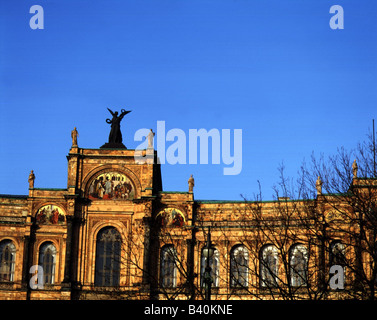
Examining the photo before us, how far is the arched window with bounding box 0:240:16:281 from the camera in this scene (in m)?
70.8

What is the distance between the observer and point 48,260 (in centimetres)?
7131

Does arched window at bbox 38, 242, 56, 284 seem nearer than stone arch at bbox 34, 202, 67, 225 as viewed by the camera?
Yes

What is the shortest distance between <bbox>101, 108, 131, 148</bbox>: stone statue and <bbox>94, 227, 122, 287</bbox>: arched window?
861 cm

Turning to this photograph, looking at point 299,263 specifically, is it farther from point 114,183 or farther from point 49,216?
point 49,216

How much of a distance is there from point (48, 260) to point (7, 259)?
12.3 ft

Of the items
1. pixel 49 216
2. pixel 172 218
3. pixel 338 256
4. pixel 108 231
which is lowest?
pixel 338 256

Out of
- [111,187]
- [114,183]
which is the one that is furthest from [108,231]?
[114,183]

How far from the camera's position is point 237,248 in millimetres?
71562

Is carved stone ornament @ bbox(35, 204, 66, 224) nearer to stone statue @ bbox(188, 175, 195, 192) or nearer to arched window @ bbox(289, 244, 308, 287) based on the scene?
stone statue @ bbox(188, 175, 195, 192)

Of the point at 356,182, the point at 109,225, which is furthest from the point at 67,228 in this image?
the point at 356,182

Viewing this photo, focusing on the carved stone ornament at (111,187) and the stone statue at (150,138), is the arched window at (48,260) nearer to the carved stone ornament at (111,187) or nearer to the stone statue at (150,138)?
the carved stone ornament at (111,187)

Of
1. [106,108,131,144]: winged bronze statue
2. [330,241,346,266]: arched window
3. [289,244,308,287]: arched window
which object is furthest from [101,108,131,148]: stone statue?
[330,241,346,266]: arched window
